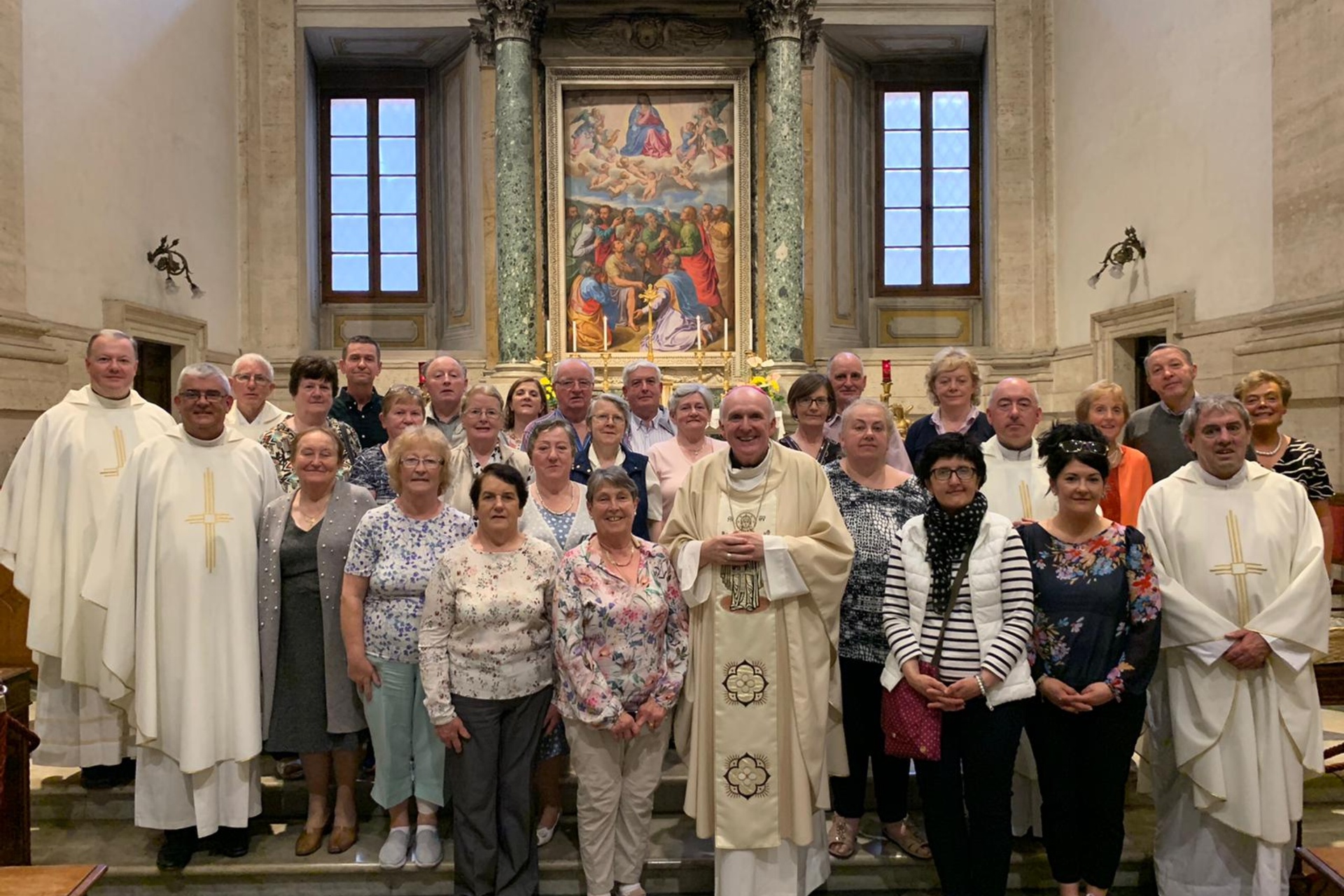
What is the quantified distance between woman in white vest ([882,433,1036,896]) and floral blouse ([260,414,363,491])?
2369 mm

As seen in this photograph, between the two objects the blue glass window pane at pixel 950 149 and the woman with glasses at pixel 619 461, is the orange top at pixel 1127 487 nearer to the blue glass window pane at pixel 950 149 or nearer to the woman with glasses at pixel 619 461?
the woman with glasses at pixel 619 461

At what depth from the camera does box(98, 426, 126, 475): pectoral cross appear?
432 centimetres

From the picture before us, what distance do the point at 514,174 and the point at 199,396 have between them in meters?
6.96

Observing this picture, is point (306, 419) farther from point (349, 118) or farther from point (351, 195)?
point (349, 118)

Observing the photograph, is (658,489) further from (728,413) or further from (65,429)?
(65,429)

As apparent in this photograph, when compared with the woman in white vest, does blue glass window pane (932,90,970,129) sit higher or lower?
higher

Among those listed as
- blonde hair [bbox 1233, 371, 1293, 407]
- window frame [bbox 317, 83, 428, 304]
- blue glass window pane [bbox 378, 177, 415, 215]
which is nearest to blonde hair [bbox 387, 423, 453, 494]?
blonde hair [bbox 1233, 371, 1293, 407]

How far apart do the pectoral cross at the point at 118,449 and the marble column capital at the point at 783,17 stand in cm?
800

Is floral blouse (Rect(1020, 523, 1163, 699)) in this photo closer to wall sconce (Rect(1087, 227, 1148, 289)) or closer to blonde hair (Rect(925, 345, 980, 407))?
blonde hair (Rect(925, 345, 980, 407))

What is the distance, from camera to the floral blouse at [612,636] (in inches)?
129

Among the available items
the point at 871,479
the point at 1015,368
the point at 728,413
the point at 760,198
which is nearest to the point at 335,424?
the point at 728,413

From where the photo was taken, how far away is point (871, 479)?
365 centimetres

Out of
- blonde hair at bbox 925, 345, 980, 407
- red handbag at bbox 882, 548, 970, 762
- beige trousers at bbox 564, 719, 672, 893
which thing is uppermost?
blonde hair at bbox 925, 345, 980, 407

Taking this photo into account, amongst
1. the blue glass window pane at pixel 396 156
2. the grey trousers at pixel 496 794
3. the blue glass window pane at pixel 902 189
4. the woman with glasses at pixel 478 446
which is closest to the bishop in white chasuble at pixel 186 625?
the woman with glasses at pixel 478 446
